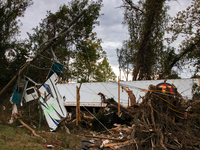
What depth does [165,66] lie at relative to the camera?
2170 centimetres

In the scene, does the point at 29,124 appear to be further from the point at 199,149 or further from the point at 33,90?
the point at 199,149

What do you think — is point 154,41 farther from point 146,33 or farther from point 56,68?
point 56,68

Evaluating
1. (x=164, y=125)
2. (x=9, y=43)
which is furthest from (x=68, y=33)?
(x=164, y=125)

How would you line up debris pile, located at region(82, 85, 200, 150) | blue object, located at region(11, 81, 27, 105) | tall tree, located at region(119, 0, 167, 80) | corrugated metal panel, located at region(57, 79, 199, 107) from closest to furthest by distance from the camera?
debris pile, located at region(82, 85, 200, 150), blue object, located at region(11, 81, 27, 105), corrugated metal panel, located at region(57, 79, 199, 107), tall tree, located at region(119, 0, 167, 80)

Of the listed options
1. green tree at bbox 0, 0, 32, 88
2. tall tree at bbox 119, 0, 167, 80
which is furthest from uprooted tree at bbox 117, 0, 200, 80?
green tree at bbox 0, 0, 32, 88

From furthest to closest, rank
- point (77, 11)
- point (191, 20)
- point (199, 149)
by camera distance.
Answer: point (77, 11) < point (191, 20) < point (199, 149)

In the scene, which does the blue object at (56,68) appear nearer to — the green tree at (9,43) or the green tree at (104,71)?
the green tree at (9,43)

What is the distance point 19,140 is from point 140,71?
1707cm

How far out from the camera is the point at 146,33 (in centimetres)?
2139

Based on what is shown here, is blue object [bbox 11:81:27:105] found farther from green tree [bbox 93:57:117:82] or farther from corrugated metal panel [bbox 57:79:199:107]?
green tree [bbox 93:57:117:82]

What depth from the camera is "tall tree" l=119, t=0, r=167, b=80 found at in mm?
20859

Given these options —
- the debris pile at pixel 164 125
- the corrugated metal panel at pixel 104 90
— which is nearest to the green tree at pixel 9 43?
the corrugated metal panel at pixel 104 90

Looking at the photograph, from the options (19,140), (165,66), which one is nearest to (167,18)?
(165,66)

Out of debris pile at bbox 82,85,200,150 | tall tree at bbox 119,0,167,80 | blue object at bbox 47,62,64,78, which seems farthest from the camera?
tall tree at bbox 119,0,167,80
